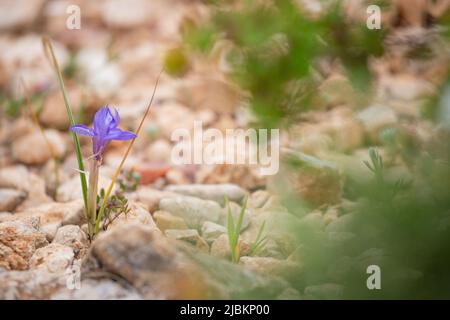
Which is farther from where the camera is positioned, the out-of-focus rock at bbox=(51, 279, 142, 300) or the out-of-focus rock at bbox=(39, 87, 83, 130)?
the out-of-focus rock at bbox=(39, 87, 83, 130)

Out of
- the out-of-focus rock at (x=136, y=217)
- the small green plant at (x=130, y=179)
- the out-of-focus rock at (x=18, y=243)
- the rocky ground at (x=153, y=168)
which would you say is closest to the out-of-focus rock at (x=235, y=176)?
the rocky ground at (x=153, y=168)

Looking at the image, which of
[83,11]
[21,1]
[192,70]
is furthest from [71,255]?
[21,1]

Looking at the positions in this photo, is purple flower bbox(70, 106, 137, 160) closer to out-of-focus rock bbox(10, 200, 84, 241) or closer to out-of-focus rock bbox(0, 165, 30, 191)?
out-of-focus rock bbox(10, 200, 84, 241)

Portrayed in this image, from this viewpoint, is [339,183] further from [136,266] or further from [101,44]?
[101,44]

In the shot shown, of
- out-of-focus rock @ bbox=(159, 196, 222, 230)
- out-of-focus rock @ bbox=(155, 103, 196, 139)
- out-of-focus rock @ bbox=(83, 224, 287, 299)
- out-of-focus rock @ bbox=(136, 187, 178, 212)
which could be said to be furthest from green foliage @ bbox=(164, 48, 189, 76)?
out-of-focus rock @ bbox=(83, 224, 287, 299)

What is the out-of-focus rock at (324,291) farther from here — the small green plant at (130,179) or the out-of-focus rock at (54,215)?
the small green plant at (130,179)
